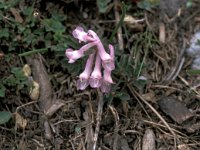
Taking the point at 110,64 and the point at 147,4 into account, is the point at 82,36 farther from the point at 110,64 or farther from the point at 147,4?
the point at 147,4

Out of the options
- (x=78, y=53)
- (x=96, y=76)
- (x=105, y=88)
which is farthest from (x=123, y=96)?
(x=78, y=53)

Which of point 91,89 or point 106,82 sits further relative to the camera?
point 91,89

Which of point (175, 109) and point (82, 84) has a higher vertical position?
point (82, 84)

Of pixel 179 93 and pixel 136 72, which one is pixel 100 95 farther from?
pixel 179 93

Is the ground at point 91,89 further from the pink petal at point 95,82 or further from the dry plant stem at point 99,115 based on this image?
the pink petal at point 95,82

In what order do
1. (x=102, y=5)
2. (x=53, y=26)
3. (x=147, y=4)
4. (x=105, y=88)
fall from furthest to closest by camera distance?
(x=147, y=4)
(x=102, y=5)
(x=53, y=26)
(x=105, y=88)

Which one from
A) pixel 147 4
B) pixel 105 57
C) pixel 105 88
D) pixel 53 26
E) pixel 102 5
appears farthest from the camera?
pixel 147 4

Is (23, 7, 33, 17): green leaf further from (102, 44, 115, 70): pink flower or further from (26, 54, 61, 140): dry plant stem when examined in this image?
(102, 44, 115, 70): pink flower

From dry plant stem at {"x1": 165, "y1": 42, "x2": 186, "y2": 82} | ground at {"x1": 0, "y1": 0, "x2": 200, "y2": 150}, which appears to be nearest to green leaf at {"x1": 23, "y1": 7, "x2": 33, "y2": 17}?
ground at {"x1": 0, "y1": 0, "x2": 200, "y2": 150}

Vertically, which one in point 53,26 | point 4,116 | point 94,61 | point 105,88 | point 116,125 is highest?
point 53,26
